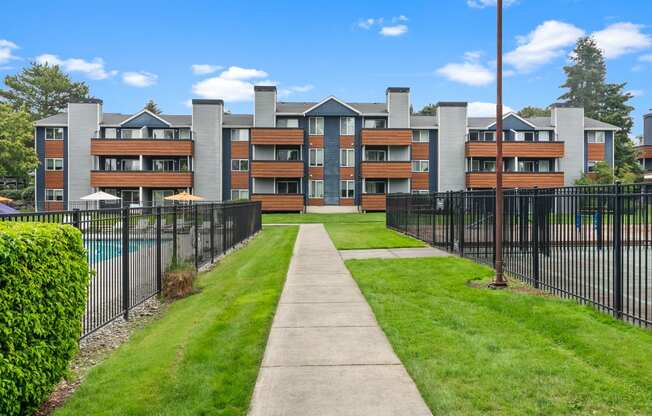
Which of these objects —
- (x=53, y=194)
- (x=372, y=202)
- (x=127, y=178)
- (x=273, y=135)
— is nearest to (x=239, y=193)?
(x=273, y=135)

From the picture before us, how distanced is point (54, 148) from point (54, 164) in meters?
1.48

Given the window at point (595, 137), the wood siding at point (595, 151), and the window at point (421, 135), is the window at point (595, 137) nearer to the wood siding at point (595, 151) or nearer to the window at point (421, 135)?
the wood siding at point (595, 151)

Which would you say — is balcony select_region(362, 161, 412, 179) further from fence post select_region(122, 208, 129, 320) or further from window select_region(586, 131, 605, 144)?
fence post select_region(122, 208, 129, 320)

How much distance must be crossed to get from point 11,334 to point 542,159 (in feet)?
160

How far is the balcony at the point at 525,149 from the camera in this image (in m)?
43.8

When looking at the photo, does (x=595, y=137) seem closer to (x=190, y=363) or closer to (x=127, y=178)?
(x=127, y=178)

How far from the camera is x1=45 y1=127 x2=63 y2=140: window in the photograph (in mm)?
44594

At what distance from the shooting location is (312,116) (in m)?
44.7

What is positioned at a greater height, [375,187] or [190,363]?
[375,187]

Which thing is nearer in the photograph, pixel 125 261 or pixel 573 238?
pixel 125 261

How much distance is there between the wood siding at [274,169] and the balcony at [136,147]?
6905 mm

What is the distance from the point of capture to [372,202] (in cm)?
4309

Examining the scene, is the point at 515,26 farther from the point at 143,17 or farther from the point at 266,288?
the point at 143,17

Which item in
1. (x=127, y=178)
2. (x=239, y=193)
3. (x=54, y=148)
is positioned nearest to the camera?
(x=127, y=178)
